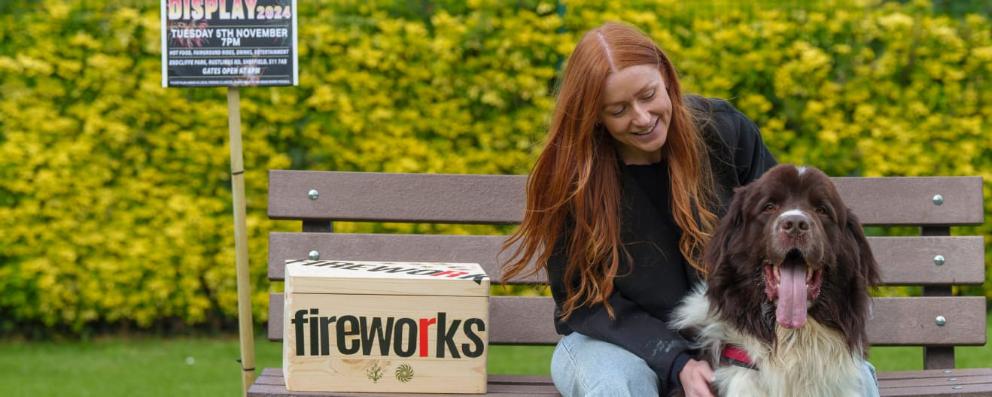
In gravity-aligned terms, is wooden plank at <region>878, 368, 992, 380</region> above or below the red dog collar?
below

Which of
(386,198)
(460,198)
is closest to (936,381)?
(460,198)

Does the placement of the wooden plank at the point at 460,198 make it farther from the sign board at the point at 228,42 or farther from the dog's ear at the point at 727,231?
the dog's ear at the point at 727,231

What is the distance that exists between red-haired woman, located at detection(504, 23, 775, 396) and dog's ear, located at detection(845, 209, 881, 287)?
0.49 metres

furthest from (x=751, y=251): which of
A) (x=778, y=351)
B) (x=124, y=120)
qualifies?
(x=124, y=120)

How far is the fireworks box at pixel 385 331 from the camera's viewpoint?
372cm

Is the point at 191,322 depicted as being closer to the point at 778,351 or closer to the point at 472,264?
the point at 472,264

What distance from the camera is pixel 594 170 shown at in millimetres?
3756

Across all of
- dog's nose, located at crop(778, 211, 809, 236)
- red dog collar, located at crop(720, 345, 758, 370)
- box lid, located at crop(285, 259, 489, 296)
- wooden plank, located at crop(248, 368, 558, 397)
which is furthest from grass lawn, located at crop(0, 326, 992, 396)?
dog's nose, located at crop(778, 211, 809, 236)

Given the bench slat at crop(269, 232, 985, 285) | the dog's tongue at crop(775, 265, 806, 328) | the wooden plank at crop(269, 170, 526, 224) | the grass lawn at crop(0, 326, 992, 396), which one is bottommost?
the grass lawn at crop(0, 326, 992, 396)

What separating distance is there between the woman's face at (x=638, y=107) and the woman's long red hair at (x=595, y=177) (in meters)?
0.03

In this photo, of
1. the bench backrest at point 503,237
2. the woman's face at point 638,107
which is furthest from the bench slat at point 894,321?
the woman's face at point 638,107

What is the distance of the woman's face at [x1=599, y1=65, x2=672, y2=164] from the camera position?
3592mm

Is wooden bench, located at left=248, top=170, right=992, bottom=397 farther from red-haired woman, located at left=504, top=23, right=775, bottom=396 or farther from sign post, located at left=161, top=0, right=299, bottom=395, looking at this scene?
red-haired woman, located at left=504, top=23, right=775, bottom=396

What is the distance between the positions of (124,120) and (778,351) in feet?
14.7
